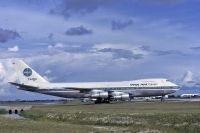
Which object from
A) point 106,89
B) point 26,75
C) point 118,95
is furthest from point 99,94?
point 26,75

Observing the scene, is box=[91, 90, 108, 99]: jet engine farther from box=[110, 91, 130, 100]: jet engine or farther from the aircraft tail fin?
the aircraft tail fin

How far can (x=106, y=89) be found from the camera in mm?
127062

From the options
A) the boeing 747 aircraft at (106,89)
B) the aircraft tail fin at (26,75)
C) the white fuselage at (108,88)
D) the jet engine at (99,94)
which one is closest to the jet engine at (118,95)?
the boeing 747 aircraft at (106,89)

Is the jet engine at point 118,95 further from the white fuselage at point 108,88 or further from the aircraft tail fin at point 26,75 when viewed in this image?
the aircraft tail fin at point 26,75

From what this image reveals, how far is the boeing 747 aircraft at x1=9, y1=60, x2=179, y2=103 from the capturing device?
125m

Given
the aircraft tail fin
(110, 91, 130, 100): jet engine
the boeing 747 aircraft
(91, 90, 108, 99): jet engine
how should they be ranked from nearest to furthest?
(91, 90, 108, 99): jet engine, (110, 91, 130, 100): jet engine, the boeing 747 aircraft, the aircraft tail fin

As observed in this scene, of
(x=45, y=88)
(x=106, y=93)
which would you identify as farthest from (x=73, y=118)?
(x=45, y=88)

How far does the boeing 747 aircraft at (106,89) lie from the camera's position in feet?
410

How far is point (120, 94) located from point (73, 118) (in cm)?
5550

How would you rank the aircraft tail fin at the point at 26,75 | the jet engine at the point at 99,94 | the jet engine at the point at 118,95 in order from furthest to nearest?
the aircraft tail fin at the point at 26,75 < the jet engine at the point at 118,95 < the jet engine at the point at 99,94

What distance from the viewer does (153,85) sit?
12644cm

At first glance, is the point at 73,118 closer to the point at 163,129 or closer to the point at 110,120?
the point at 110,120

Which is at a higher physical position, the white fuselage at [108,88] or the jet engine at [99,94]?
the white fuselage at [108,88]

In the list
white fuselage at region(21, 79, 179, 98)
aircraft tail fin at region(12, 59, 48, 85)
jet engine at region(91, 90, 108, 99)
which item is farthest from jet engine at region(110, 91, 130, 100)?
aircraft tail fin at region(12, 59, 48, 85)
